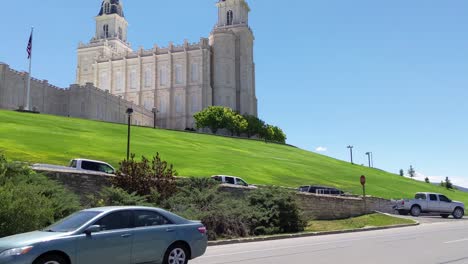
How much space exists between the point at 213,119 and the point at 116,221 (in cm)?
9663

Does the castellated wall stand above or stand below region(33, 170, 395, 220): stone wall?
above

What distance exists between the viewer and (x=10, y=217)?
12156mm

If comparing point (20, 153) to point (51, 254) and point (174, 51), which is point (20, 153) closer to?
point (51, 254)

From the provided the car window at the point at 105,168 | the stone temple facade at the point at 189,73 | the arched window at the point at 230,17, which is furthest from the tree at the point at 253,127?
the car window at the point at 105,168

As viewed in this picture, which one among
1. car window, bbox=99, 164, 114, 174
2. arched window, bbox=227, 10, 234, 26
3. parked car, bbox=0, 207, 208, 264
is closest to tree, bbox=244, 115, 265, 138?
arched window, bbox=227, 10, 234, 26

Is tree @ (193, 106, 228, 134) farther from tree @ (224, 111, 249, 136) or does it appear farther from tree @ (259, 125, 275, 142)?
tree @ (259, 125, 275, 142)

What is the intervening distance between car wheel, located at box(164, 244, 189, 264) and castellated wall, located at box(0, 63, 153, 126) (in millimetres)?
76739

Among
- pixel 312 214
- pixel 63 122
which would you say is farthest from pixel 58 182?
pixel 63 122

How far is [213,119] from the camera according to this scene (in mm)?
105938

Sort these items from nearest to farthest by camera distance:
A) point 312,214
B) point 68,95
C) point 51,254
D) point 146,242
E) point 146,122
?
point 51,254, point 146,242, point 312,214, point 68,95, point 146,122

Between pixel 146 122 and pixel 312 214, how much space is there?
96092 millimetres

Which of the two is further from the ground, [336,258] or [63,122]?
[63,122]

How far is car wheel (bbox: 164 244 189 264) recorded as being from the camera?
984cm

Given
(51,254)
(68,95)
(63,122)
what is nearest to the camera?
(51,254)
